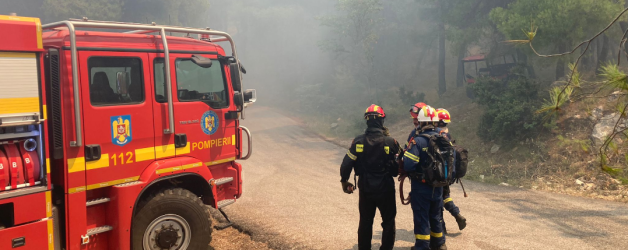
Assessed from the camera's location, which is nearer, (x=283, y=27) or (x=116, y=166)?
(x=116, y=166)

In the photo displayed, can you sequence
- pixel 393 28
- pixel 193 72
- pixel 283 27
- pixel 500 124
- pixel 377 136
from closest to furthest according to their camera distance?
pixel 377 136 < pixel 193 72 < pixel 500 124 < pixel 393 28 < pixel 283 27

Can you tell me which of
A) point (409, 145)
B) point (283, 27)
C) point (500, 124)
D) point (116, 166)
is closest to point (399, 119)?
point (500, 124)

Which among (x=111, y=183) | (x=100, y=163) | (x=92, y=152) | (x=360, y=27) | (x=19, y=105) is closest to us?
(x=19, y=105)

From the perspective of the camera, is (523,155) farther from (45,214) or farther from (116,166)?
(45,214)

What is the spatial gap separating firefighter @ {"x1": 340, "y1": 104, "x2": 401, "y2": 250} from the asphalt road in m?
0.82

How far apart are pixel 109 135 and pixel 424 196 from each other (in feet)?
12.5

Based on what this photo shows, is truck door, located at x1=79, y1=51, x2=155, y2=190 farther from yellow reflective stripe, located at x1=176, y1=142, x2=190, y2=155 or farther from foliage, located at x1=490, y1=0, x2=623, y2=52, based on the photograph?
foliage, located at x1=490, y1=0, x2=623, y2=52

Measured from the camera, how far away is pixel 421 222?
5.67 meters

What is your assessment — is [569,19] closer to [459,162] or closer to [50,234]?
[459,162]

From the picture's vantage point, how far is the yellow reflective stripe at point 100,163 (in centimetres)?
495

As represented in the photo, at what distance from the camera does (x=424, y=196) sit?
5.71m

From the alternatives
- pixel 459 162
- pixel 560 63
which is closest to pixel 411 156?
pixel 459 162

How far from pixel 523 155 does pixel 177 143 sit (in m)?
10.1

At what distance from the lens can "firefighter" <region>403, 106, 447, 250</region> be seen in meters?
5.64
